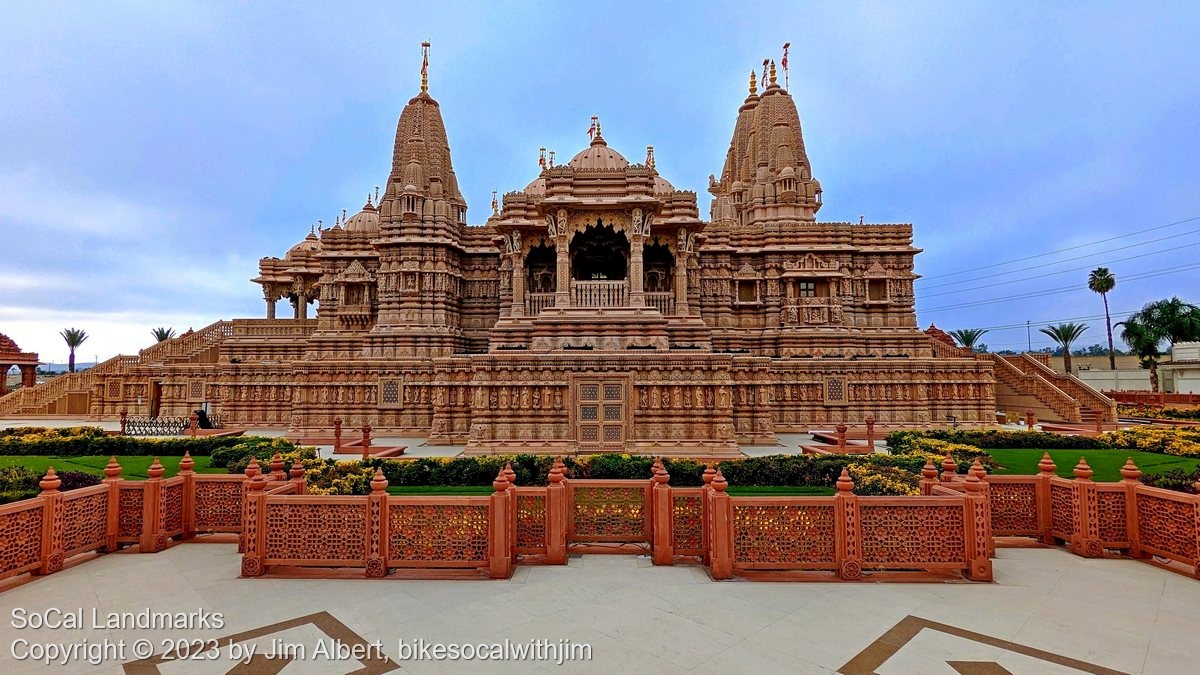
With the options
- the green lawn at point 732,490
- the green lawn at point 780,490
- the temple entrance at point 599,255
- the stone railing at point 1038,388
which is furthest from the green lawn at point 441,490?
the stone railing at point 1038,388

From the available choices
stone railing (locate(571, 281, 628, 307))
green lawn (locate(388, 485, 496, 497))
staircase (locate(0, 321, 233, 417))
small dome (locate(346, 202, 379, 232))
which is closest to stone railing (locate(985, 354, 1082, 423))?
stone railing (locate(571, 281, 628, 307))

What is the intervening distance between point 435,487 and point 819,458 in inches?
293

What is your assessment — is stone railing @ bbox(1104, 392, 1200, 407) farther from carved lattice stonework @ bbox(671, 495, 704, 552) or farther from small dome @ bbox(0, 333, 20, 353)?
small dome @ bbox(0, 333, 20, 353)

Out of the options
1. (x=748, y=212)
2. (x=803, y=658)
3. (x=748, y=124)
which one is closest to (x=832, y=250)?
(x=748, y=212)

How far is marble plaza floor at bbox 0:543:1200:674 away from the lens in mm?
4191

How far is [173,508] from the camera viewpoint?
734cm

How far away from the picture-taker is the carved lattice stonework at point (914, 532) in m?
6.01

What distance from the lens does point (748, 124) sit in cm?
3186

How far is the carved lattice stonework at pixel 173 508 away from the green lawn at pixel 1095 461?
14.6 meters

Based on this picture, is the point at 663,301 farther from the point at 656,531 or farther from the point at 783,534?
the point at 783,534

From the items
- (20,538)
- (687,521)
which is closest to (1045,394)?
(687,521)

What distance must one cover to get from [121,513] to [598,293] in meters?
13.8

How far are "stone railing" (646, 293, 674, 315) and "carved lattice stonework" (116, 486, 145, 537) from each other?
50.1 feet

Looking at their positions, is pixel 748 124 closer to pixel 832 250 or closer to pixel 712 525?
pixel 832 250
